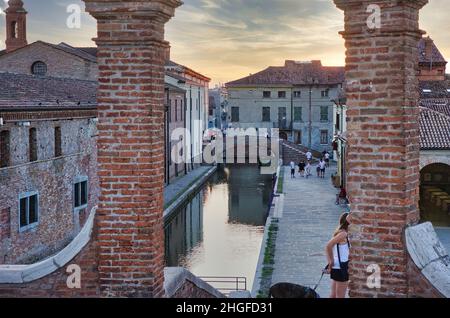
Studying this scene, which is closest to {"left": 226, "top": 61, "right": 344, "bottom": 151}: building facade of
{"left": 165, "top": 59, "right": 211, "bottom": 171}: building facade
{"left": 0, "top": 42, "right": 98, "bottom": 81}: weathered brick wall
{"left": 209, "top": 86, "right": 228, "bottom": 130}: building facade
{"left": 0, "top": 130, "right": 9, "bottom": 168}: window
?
{"left": 165, "top": 59, "right": 211, "bottom": 171}: building facade

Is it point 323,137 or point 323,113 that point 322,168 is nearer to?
point 323,137

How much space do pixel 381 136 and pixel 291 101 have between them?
5614cm

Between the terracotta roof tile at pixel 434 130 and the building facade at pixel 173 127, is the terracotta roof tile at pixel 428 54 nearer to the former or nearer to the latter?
the building facade at pixel 173 127

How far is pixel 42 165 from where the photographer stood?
19.3 m

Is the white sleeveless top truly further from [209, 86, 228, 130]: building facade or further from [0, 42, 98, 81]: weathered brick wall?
[209, 86, 228, 130]: building facade

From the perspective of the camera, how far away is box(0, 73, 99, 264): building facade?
17.2 meters

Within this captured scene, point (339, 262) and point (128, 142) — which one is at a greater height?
point (128, 142)

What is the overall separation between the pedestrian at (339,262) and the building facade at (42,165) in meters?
12.5

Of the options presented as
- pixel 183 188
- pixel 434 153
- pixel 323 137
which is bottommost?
pixel 183 188

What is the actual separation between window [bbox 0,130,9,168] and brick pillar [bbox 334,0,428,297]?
Answer: 13.4 meters

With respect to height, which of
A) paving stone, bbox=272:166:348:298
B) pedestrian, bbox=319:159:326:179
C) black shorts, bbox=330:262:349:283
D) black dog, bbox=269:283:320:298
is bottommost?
paving stone, bbox=272:166:348:298

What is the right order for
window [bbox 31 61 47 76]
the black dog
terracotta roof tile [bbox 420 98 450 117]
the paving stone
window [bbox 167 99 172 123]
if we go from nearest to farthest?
the black dog, the paving stone, terracotta roof tile [bbox 420 98 450 117], window [bbox 31 61 47 76], window [bbox 167 99 172 123]

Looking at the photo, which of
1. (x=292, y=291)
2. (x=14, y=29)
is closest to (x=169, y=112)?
(x=14, y=29)
